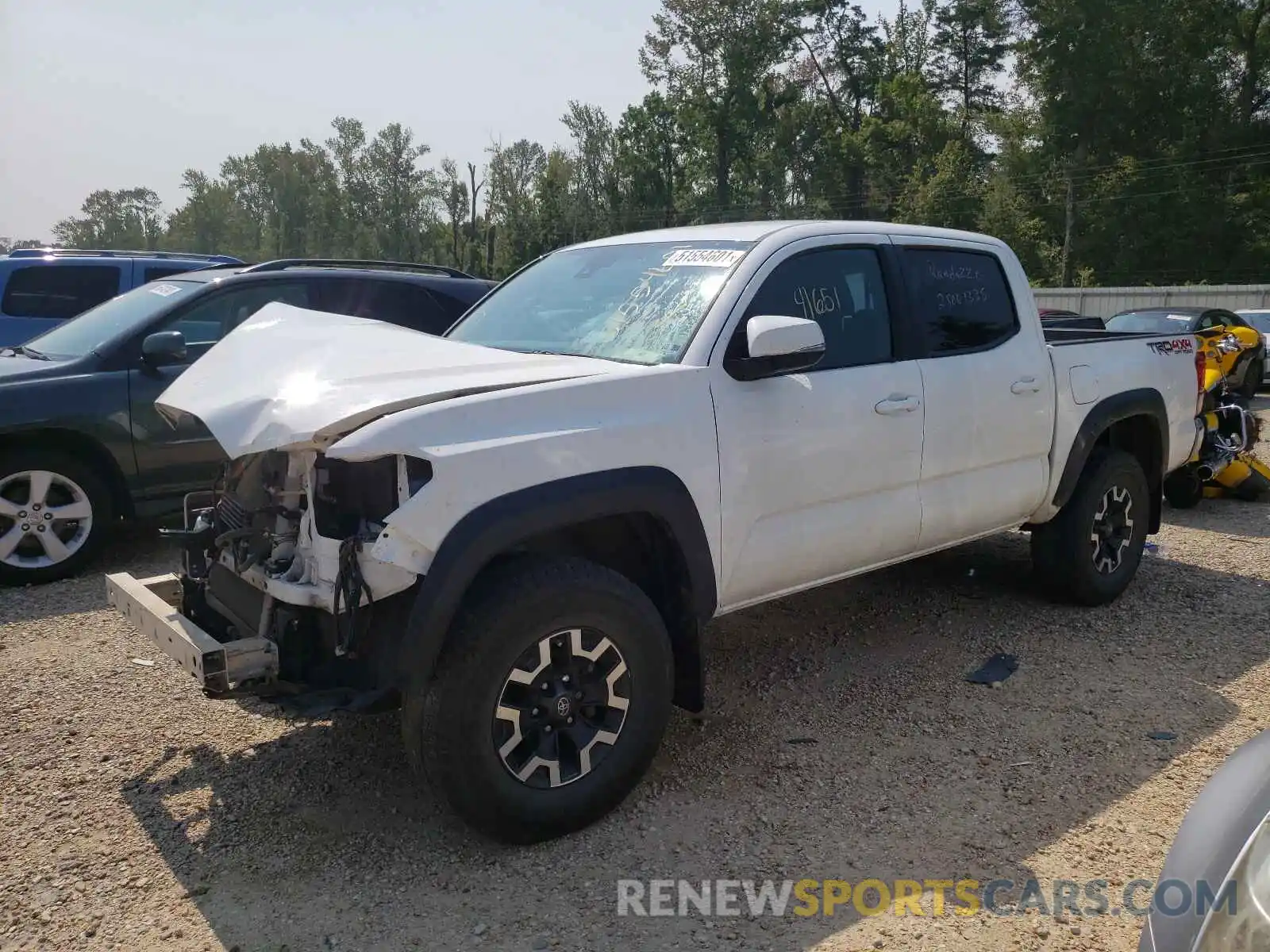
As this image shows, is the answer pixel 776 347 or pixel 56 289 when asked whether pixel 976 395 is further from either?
pixel 56 289

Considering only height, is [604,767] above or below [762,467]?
below

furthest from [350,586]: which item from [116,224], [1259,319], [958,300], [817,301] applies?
[116,224]

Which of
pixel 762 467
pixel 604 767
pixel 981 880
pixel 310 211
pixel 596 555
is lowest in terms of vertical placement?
pixel 981 880

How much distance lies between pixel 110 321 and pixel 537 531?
4.70 meters

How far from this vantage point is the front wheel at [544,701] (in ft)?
9.55

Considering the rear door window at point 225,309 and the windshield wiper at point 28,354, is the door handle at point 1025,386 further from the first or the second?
the windshield wiper at point 28,354

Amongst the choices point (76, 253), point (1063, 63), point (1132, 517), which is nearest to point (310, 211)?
point (1063, 63)

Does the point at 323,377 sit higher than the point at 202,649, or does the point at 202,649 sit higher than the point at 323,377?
the point at 323,377

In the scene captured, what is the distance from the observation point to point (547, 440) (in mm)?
3055

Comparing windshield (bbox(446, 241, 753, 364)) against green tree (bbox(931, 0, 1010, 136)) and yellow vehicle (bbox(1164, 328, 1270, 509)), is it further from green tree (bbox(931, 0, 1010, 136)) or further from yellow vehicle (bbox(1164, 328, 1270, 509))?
green tree (bbox(931, 0, 1010, 136))

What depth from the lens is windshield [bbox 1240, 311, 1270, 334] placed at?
18.8m

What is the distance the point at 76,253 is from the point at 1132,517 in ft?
33.0

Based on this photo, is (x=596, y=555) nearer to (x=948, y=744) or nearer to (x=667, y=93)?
(x=948, y=744)

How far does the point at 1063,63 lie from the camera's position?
4475 centimetres
